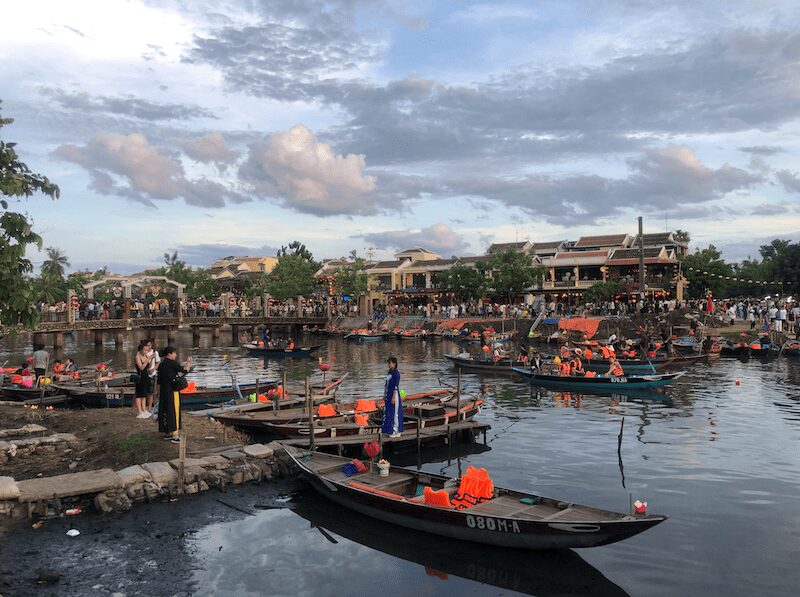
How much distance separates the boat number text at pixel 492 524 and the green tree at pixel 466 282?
5828 cm

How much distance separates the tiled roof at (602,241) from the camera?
7138 cm

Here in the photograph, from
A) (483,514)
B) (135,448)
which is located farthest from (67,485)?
(483,514)

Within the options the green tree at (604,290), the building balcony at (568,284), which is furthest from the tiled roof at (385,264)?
the green tree at (604,290)

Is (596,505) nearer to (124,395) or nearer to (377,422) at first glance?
(377,422)

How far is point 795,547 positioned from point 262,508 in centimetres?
1043

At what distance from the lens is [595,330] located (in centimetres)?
5172

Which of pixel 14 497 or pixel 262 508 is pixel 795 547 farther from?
pixel 14 497

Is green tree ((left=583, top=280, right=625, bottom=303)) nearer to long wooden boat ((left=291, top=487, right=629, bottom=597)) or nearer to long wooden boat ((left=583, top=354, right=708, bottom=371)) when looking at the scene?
long wooden boat ((left=583, top=354, right=708, bottom=371))

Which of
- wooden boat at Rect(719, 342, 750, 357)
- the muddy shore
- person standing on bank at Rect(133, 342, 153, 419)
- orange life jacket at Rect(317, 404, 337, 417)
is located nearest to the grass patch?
the muddy shore

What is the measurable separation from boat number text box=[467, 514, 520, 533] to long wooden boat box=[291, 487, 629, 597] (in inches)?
24.0

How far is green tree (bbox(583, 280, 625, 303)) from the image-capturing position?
61.9 metres

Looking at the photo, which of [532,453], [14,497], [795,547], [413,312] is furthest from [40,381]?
[413,312]

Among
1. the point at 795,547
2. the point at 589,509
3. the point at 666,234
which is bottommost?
the point at 795,547

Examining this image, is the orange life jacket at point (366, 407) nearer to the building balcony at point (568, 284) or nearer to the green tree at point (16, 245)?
the green tree at point (16, 245)
